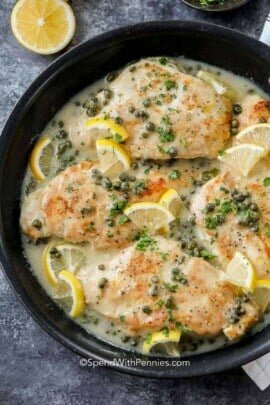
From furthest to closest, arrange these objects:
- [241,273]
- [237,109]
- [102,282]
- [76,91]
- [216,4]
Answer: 1. [216,4]
2. [76,91]
3. [237,109]
4. [102,282]
5. [241,273]

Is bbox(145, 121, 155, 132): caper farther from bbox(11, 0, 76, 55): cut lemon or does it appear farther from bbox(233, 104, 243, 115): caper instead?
bbox(11, 0, 76, 55): cut lemon

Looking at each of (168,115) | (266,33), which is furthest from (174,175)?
(266,33)

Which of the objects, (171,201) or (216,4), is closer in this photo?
→ (171,201)

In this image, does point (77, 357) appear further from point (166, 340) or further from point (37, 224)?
point (37, 224)

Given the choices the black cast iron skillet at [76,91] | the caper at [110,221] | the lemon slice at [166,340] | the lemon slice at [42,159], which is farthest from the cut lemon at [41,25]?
the lemon slice at [166,340]

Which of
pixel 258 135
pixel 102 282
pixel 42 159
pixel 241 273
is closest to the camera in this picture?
pixel 241 273

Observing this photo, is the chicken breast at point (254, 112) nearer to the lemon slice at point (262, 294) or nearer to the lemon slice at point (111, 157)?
the lemon slice at point (111, 157)

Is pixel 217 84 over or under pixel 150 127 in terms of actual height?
over

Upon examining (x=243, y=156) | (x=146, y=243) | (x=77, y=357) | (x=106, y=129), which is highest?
(x=243, y=156)

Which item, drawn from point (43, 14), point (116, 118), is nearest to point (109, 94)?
point (116, 118)
